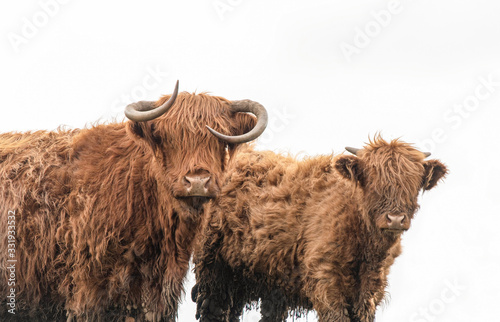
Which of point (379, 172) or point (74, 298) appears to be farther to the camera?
point (379, 172)

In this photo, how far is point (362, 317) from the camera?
9.16 m

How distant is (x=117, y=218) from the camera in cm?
743

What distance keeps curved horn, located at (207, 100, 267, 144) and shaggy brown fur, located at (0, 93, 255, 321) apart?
9 centimetres

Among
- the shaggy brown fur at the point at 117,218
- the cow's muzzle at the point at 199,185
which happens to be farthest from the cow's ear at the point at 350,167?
the cow's muzzle at the point at 199,185

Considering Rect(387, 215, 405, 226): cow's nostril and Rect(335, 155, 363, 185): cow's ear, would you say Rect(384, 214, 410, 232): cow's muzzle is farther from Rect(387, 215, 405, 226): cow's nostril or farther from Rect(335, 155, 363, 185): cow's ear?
Rect(335, 155, 363, 185): cow's ear

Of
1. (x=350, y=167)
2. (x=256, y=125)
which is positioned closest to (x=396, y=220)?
(x=350, y=167)

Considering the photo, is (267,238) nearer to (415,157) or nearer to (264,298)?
(264,298)

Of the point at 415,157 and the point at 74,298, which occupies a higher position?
the point at 415,157

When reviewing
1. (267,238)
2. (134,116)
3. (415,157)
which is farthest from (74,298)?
(415,157)

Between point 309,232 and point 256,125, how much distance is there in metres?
2.67

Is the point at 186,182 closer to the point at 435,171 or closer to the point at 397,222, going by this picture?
the point at 397,222

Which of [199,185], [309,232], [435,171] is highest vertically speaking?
[435,171]

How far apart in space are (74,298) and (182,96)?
6.57 ft

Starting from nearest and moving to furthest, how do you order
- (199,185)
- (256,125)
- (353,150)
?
(199,185) → (256,125) → (353,150)
